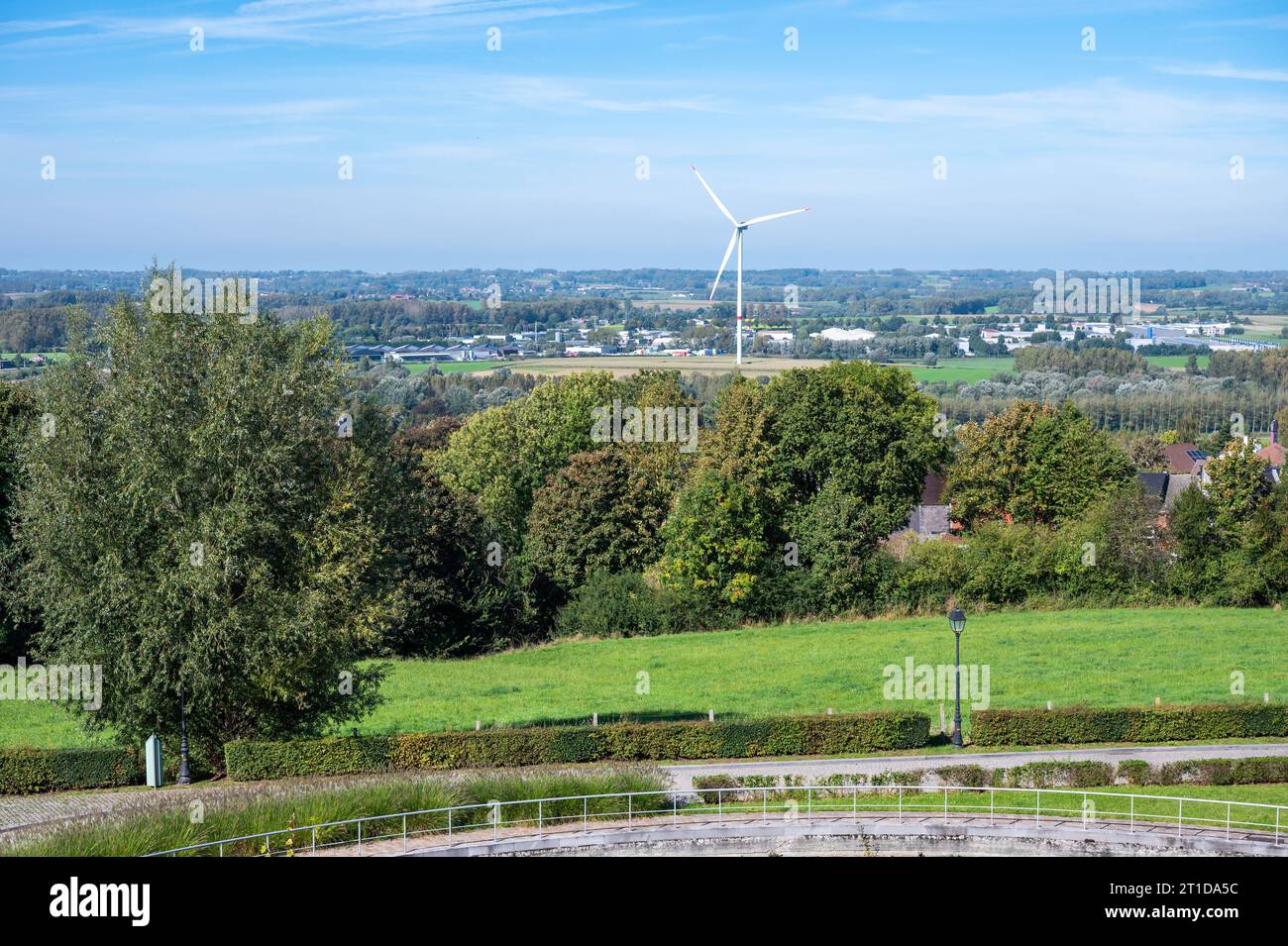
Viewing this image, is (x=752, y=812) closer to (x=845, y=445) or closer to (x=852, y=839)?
(x=852, y=839)

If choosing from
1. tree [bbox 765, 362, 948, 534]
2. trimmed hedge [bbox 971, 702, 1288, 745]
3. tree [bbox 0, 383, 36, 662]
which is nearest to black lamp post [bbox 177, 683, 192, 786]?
tree [bbox 0, 383, 36, 662]

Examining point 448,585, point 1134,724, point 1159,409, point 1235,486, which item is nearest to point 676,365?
point 1159,409

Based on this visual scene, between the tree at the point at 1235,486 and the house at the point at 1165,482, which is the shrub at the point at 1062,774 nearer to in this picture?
the tree at the point at 1235,486

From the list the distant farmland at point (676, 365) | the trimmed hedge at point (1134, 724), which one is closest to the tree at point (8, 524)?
the trimmed hedge at point (1134, 724)

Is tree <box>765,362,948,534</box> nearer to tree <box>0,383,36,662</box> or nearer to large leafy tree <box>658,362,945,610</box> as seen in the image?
large leafy tree <box>658,362,945,610</box>

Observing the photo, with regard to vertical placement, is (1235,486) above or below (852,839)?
above
